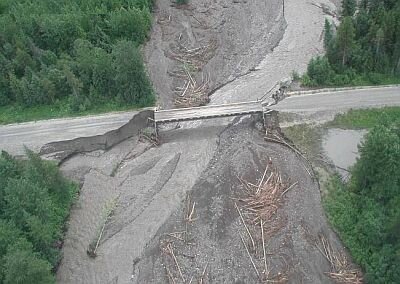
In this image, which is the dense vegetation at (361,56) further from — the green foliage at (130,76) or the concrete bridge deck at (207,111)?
the green foliage at (130,76)

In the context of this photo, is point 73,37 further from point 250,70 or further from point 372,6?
point 372,6

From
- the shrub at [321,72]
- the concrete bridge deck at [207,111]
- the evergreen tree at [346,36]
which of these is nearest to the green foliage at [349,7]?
the evergreen tree at [346,36]

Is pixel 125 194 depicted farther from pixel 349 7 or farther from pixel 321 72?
pixel 349 7

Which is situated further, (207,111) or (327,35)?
(327,35)

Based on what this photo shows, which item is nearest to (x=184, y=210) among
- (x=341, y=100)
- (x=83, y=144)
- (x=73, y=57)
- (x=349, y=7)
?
(x=83, y=144)

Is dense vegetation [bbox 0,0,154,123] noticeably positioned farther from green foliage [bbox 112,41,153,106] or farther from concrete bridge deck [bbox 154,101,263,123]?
concrete bridge deck [bbox 154,101,263,123]

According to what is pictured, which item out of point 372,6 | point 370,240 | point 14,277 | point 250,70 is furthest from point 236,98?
point 14,277
